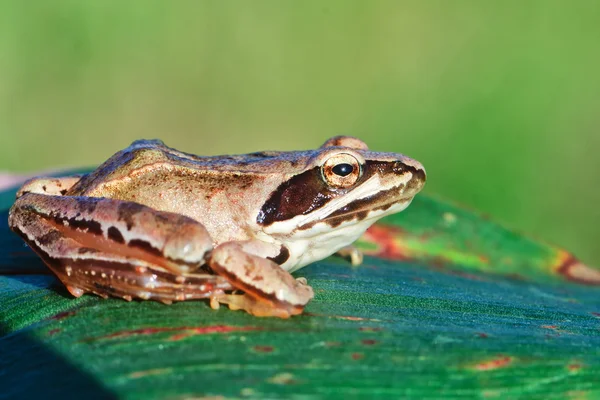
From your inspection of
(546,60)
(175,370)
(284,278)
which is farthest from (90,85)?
(175,370)

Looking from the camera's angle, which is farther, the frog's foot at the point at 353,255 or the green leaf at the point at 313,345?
the frog's foot at the point at 353,255

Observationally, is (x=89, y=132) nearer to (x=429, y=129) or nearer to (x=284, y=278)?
(x=429, y=129)

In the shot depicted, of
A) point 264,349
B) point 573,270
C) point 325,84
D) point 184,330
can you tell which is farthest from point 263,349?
point 325,84

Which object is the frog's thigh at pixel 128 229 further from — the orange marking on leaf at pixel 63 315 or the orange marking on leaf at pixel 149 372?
the orange marking on leaf at pixel 149 372

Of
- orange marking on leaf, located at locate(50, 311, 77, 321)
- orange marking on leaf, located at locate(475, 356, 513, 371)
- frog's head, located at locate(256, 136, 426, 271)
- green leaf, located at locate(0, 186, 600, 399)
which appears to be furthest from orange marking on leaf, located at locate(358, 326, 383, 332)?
orange marking on leaf, located at locate(50, 311, 77, 321)

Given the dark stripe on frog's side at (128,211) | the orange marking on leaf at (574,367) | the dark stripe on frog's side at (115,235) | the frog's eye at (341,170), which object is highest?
the frog's eye at (341,170)

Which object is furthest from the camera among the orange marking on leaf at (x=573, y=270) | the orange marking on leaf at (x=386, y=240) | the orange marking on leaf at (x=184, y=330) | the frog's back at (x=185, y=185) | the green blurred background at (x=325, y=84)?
the green blurred background at (x=325, y=84)

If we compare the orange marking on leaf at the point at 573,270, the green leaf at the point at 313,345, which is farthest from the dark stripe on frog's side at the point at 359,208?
the orange marking on leaf at the point at 573,270

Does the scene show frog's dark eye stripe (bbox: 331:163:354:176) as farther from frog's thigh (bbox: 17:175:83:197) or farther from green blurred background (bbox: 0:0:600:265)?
green blurred background (bbox: 0:0:600:265)
